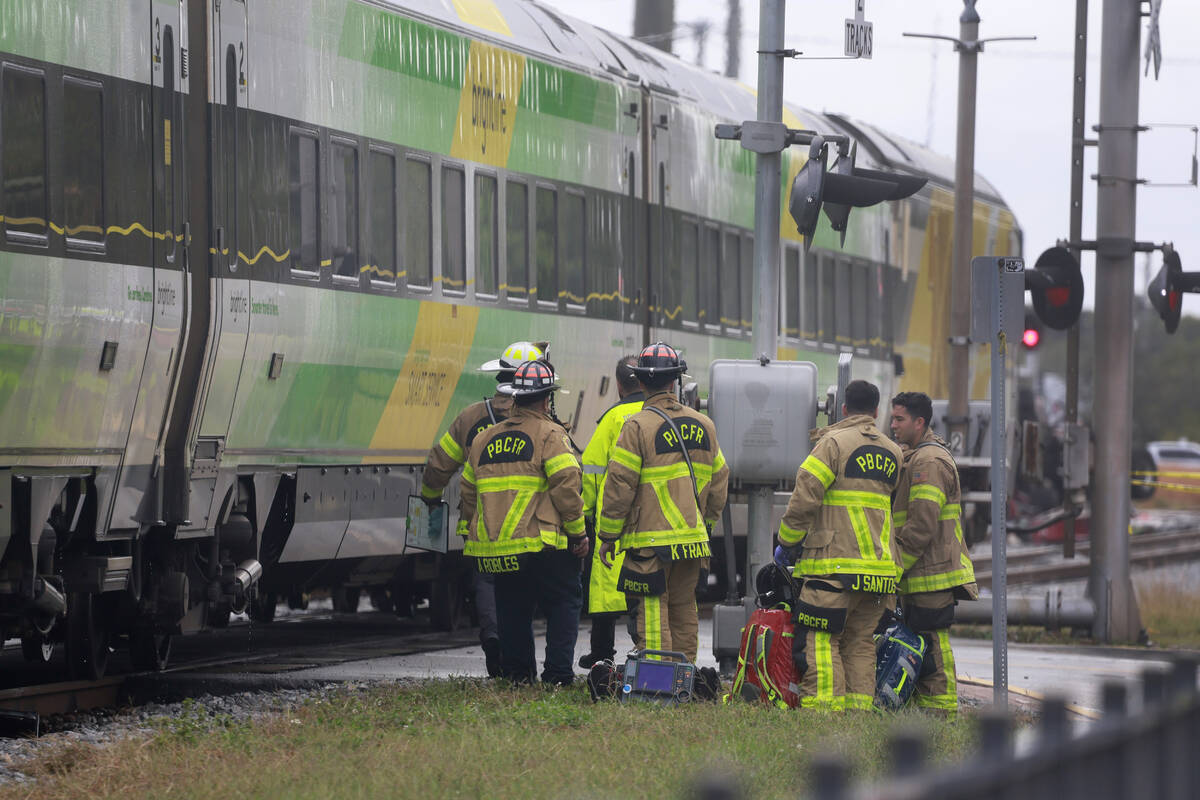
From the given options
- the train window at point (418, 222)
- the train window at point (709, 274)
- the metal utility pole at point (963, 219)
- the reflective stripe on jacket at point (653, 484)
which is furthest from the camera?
the metal utility pole at point (963, 219)

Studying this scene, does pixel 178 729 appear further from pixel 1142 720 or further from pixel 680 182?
pixel 680 182

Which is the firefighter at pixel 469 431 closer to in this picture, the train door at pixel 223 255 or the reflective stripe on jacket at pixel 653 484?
the reflective stripe on jacket at pixel 653 484

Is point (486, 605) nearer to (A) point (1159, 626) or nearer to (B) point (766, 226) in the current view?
(B) point (766, 226)

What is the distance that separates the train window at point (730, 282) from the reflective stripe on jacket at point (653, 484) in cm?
737

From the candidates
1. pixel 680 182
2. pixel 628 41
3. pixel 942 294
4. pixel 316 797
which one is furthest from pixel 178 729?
pixel 942 294

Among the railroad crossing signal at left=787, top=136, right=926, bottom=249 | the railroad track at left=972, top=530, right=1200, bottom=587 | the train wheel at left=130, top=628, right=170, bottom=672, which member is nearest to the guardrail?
the railroad crossing signal at left=787, top=136, right=926, bottom=249

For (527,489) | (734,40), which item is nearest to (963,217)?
(527,489)

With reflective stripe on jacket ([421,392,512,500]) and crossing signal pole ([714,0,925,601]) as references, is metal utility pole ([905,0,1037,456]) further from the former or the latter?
reflective stripe on jacket ([421,392,512,500])

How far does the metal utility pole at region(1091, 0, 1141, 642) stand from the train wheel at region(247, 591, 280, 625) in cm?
643

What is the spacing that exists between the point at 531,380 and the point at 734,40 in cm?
3059

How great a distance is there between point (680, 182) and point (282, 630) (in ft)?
15.8

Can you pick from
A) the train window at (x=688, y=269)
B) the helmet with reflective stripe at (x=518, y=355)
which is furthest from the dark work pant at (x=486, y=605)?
the train window at (x=688, y=269)

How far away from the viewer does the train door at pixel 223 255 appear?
33.5ft

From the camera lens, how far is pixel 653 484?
968 centimetres
